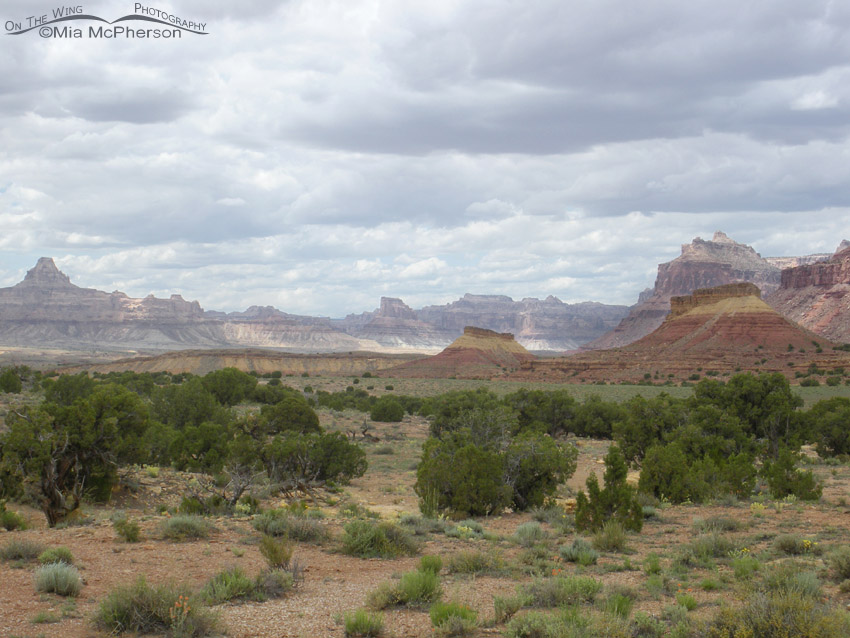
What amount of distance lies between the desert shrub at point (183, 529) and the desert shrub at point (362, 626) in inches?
217

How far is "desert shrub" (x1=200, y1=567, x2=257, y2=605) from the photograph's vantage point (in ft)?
28.2

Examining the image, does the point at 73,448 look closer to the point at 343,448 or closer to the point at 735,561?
the point at 343,448

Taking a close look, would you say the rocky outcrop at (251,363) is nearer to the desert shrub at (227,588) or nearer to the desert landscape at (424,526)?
the desert landscape at (424,526)

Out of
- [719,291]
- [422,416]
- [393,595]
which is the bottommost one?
[422,416]

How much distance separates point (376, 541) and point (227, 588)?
3.89 metres

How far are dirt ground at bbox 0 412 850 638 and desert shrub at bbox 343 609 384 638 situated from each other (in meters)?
0.20

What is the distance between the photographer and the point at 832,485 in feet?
67.4

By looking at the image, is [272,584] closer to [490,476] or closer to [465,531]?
[465,531]

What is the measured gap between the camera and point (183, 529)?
12234 millimetres

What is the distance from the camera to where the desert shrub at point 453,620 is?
7.59 meters

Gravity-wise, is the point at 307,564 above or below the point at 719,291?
below

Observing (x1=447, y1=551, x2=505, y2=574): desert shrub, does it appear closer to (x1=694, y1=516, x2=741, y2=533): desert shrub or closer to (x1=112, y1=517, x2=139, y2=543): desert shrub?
(x1=694, y1=516, x2=741, y2=533): desert shrub

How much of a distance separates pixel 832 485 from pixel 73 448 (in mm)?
21722

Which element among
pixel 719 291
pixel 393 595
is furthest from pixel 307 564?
pixel 719 291
